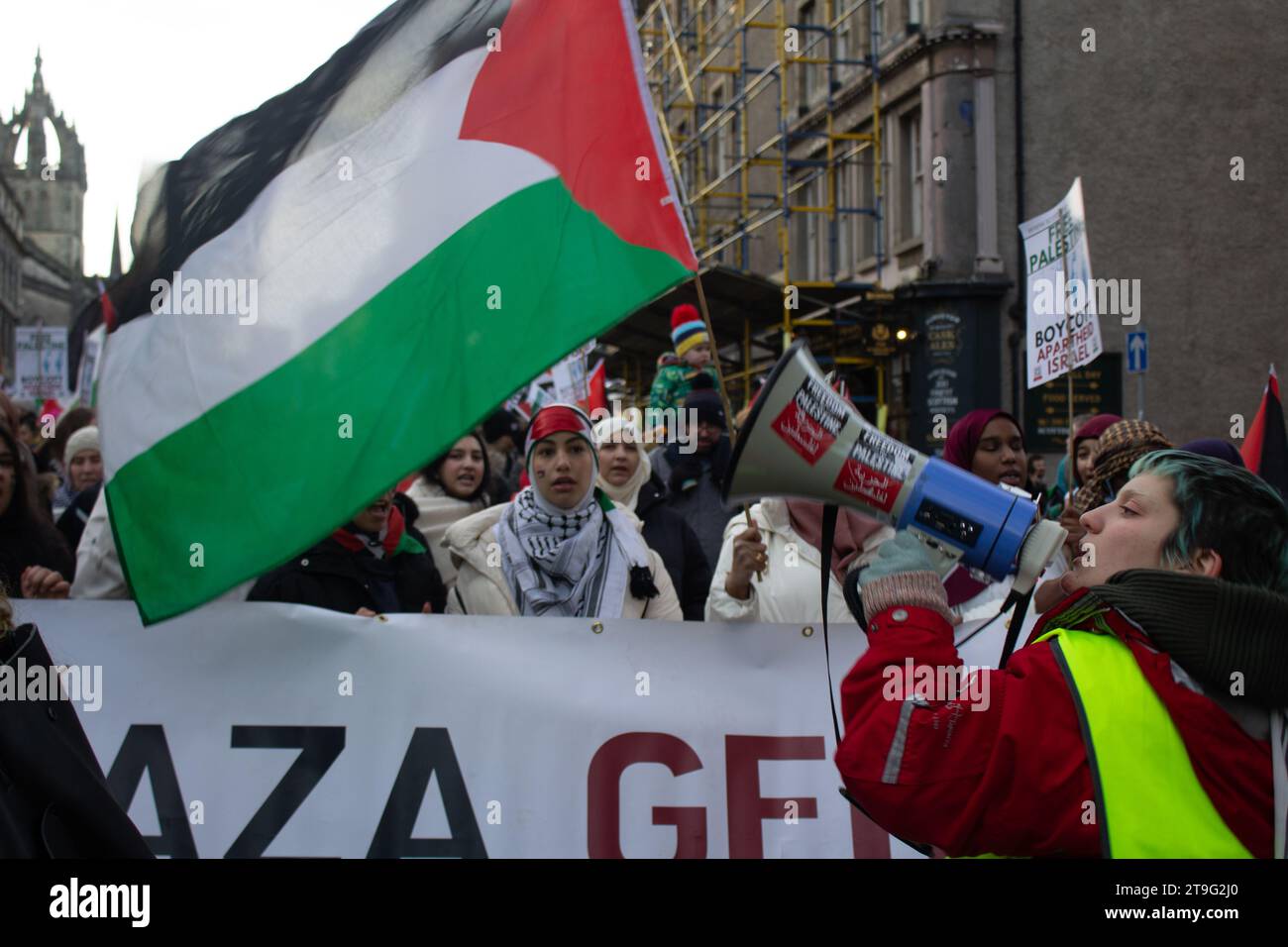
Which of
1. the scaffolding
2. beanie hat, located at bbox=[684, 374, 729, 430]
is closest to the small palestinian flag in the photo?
beanie hat, located at bbox=[684, 374, 729, 430]

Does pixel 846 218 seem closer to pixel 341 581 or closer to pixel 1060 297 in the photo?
pixel 1060 297

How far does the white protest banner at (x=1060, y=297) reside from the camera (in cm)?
750

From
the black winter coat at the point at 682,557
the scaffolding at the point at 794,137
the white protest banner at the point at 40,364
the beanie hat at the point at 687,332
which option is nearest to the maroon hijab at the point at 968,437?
the black winter coat at the point at 682,557

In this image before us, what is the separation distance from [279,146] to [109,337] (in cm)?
71

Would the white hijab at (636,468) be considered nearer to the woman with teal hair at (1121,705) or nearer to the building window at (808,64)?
the woman with teal hair at (1121,705)

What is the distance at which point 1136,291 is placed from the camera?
1470 cm

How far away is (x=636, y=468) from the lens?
5.76m

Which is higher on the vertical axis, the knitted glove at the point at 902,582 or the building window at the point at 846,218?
the building window at the point at 846,218

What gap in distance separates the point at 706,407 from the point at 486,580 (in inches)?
89.7

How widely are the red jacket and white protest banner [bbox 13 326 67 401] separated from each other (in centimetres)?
1666

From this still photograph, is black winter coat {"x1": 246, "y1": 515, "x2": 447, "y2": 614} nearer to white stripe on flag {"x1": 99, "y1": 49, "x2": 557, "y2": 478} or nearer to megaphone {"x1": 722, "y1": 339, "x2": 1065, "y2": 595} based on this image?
white stripe on flag {"x1": 99, "y1": 49, "x2": 557, "y2": 478}

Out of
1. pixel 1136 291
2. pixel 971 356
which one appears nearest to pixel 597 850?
pixel 1136 291

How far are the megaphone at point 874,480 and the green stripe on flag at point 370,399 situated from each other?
110 centimetres
